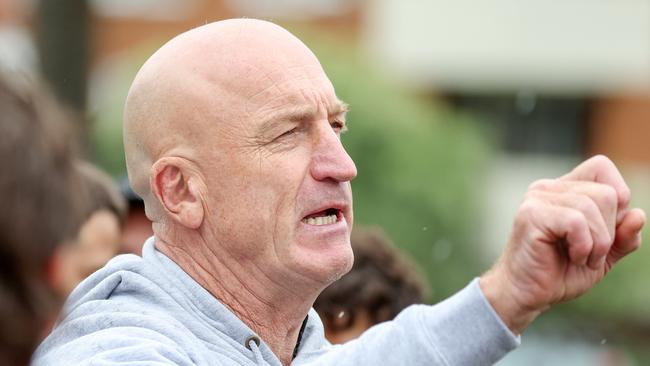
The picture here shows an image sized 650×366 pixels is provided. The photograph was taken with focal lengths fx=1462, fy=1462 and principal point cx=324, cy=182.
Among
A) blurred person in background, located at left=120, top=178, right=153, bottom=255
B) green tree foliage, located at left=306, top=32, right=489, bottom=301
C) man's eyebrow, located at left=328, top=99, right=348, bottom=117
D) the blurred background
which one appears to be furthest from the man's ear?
the blurred background

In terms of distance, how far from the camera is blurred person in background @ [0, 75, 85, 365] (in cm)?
178

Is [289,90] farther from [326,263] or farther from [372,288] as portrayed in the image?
[372,288]

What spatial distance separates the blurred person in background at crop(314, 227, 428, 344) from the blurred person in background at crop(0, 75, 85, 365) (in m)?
2.72

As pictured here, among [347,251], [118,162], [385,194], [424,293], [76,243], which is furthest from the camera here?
[385,194]

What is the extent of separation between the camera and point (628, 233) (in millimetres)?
2314

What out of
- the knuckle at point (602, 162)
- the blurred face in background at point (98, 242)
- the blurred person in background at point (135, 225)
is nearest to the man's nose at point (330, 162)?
the knuckle at point (602, 162)

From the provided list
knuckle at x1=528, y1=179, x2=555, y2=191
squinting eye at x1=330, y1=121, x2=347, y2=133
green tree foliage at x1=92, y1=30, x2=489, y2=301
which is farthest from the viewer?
green tree foliage at x1=92, y1=30, x2=489, y2=301

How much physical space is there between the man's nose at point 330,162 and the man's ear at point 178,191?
227 mm

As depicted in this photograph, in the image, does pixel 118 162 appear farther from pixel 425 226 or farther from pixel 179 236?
pixel 179 236

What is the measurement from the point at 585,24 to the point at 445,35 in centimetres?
298

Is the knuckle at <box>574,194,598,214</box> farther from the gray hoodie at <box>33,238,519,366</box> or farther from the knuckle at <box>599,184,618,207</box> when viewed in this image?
the gray hoodie at <box>33,238,519,366</box>

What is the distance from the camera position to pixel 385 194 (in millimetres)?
20531

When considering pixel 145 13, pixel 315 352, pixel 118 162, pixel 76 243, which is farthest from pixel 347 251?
pixel 145 13

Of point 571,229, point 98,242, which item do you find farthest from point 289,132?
point 98,242
